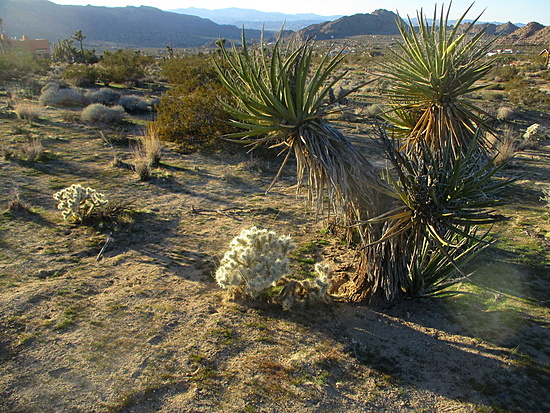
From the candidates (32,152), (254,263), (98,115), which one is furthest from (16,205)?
(98,115)

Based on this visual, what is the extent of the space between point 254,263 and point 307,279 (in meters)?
0.91

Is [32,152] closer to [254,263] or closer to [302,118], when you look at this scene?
[254,263]

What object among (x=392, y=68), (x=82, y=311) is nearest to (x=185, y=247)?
(x=82, y=311)

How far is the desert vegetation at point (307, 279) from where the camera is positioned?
114 inches

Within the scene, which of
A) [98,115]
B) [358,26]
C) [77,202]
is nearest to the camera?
[77,202]

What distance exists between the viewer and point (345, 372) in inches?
121

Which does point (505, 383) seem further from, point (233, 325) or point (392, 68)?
point (392, 68)

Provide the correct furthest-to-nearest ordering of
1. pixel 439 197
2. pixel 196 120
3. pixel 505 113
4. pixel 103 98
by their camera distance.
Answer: pixel 505 113 < pixel 103 98 < pixel 196 120 < pixel 439 197

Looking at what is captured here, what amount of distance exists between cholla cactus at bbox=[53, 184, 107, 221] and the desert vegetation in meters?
0.03

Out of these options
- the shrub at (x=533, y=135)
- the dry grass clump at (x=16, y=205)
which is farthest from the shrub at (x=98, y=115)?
the shrub at (x=533, y=135)

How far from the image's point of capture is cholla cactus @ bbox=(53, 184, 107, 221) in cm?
534

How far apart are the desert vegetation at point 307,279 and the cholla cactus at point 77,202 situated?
29 millimetres

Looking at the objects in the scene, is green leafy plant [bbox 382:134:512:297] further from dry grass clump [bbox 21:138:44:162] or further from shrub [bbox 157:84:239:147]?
dry grass clump [bbox 21:138:44:162]

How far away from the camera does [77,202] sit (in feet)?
17.5
